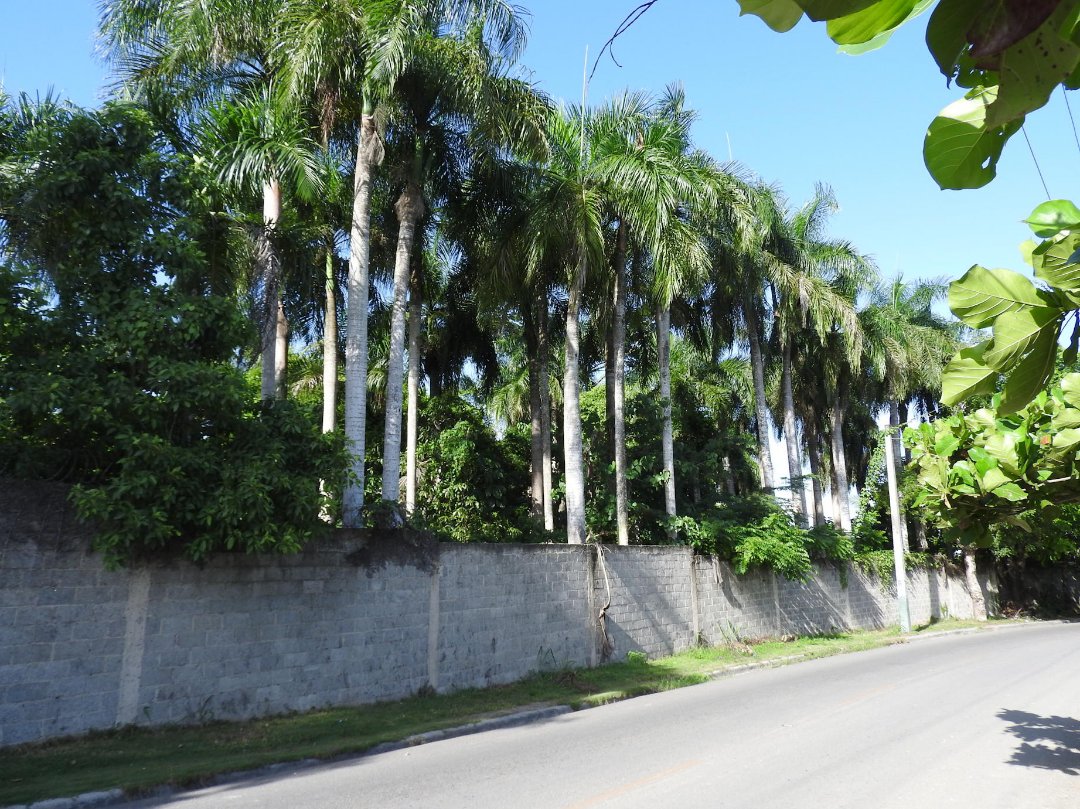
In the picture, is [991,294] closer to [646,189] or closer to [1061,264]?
[1061,264]

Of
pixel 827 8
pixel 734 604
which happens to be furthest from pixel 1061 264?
pixel 734 604

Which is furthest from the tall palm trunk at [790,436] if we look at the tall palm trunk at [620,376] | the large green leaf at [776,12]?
the large green leaf at [776,12]

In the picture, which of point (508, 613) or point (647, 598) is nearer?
point (508, 613)

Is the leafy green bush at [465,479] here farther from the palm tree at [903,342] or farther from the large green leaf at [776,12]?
the large green leaf at [776,12]

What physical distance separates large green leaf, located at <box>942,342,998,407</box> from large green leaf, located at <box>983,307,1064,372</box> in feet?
0.52

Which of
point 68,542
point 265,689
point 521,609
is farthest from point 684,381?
point 68,542

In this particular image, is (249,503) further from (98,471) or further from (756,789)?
(756,789)

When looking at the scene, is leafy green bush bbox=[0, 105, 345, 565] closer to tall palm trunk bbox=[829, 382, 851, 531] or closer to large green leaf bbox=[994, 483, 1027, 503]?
large green leaf bbox=[994, 483, 1027, 503]

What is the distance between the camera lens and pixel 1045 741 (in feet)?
29.2

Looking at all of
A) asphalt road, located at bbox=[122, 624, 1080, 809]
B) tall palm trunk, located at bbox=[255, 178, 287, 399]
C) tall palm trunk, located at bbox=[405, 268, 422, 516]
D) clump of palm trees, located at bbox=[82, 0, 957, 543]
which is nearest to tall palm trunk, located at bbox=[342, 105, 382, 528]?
clump of palm trees, located at bbox=[82, 0, 957, 543]

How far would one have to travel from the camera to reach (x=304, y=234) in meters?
14.3

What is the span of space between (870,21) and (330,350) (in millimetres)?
17793

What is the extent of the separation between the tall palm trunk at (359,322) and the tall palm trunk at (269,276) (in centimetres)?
123

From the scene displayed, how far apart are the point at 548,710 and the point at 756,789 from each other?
17.9ft
